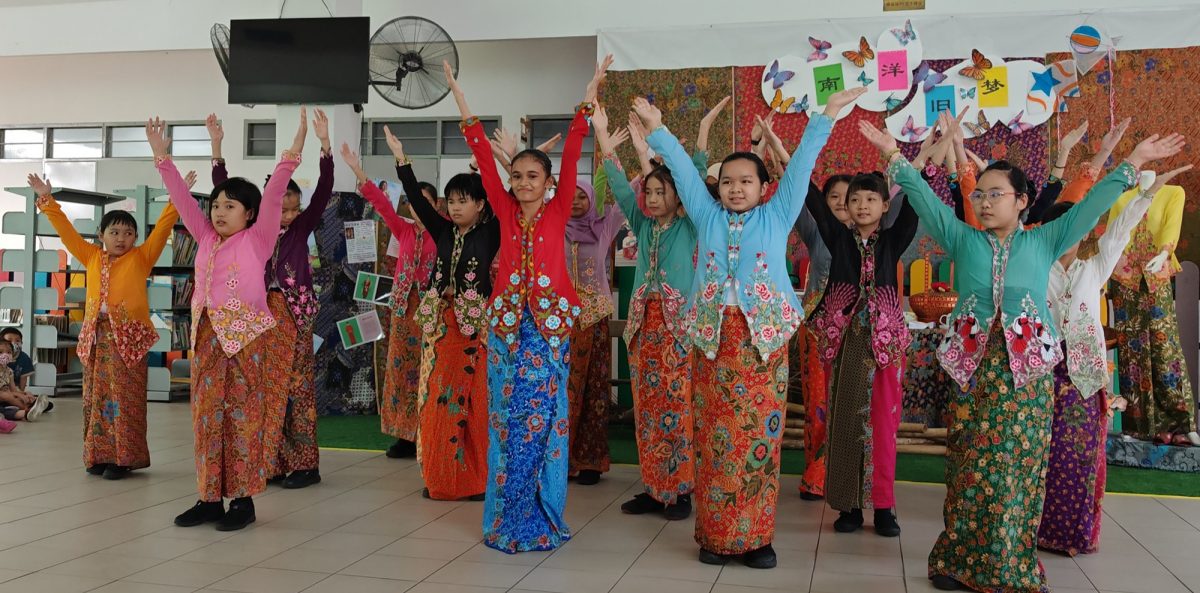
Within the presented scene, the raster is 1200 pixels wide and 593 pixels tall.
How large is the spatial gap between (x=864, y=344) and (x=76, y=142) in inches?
425

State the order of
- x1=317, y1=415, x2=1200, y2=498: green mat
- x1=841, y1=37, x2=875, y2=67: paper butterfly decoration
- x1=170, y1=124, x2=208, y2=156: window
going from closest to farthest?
x1=317, y1=415, x2=1200, y2=498: green mat
x1=841, y1=37, x2=875, y2=67: paper butterfly decoration
x1=170, y1=124, x2=208, y2=156: window

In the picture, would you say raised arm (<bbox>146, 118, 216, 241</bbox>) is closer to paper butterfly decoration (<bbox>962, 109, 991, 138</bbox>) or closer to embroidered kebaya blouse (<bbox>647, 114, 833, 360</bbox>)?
embroidered kebaya blouse (<bbox>647, 114, 833, 360</bbox>)

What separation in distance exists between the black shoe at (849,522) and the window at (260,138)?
850 cm

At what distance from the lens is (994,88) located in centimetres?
642

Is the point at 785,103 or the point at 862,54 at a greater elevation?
the point at 862,54

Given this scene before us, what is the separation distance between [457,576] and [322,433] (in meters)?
3.40

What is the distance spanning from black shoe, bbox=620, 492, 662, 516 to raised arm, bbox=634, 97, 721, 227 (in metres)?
1.38

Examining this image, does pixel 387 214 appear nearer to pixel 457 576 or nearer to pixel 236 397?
pixel 236 397

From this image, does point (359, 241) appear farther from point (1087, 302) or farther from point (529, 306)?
point (1087, 302)

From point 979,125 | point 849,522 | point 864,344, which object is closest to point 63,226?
point 864,344

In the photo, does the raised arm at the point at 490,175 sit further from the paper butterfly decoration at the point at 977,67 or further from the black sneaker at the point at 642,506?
the paper butterfly decoration at the point at 977,67

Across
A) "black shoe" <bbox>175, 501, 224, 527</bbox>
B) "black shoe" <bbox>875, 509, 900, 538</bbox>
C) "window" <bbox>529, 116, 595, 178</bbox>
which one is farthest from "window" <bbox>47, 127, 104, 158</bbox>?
"black shoe" <bbox>875, 509, 900, 538</bbox>

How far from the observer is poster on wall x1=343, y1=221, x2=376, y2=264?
695 centimetres

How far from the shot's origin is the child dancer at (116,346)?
458 cm
